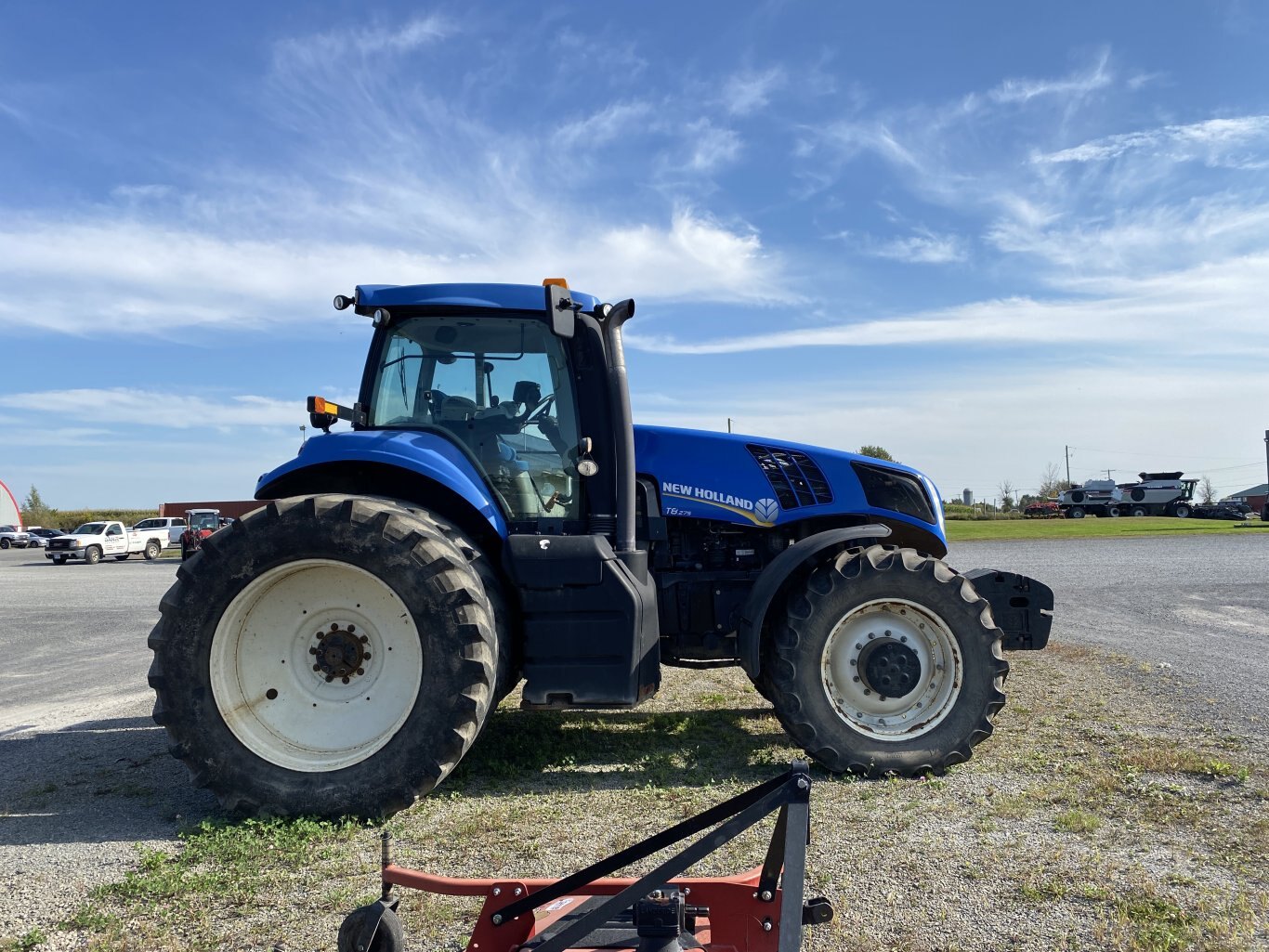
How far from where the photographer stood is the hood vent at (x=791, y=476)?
5.23 m

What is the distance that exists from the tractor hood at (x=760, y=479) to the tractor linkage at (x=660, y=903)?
106 inches

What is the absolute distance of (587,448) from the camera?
4.62m

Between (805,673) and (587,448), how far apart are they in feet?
5.50

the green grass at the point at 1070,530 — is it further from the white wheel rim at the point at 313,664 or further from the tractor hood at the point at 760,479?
the white wheel rim at the point at 313,664

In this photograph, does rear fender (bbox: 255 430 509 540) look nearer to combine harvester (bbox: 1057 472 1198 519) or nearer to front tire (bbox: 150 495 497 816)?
front tire (bbox: 150 495 497 816)

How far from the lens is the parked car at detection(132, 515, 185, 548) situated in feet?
119

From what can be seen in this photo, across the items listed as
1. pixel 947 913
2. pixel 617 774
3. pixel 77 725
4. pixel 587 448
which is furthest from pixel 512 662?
pixel 77 725

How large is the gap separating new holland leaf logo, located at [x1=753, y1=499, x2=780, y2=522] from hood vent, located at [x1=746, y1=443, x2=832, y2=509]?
37mm

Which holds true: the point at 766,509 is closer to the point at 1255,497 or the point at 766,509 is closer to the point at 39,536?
the point at 39,536

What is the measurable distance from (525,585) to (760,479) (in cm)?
166

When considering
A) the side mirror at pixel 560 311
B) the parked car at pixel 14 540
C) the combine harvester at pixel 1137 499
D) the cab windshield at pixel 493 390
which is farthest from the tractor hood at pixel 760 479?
the parked car at pixel 14 540

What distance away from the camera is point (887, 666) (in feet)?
15.4

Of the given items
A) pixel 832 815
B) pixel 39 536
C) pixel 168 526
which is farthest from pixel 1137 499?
pixel 39 536

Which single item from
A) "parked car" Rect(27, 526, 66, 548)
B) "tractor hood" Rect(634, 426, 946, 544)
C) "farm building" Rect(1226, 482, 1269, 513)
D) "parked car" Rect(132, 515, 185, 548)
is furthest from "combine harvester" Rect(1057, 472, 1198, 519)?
"parked car" Rect(27, 526, 66, 548)
